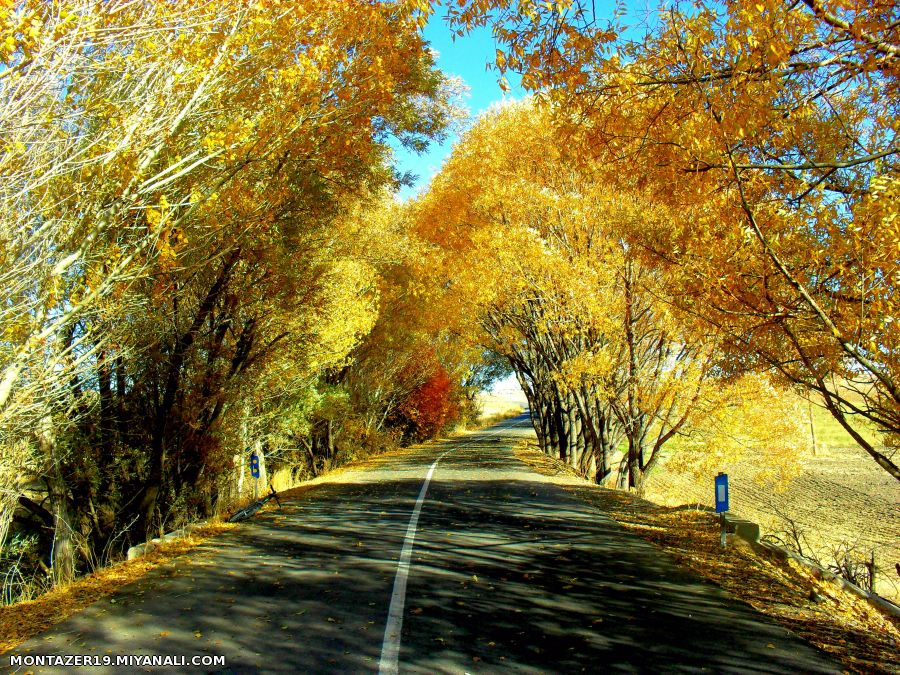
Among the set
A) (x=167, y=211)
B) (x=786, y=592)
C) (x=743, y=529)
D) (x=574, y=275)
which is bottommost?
(x=786, y=592)

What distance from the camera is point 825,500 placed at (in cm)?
3491

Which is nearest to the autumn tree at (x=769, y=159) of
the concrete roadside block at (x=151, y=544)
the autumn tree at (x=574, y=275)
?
the autumn tree at (x=574, y=275)

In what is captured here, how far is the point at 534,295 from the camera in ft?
67.6

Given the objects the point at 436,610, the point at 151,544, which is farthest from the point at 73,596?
the point at 436,610

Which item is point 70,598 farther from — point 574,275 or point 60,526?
point 574,275

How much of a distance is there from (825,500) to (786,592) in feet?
108

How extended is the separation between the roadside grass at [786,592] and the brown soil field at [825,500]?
11945 millimetres

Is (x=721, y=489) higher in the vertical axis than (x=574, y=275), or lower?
lower

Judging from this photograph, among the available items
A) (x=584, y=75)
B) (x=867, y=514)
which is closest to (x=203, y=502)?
(x=584, y=75)

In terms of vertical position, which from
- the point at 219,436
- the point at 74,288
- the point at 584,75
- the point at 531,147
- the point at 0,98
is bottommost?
the point at 219,436

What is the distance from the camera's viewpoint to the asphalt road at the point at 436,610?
16.6 ft

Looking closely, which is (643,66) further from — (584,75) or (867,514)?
(867,514)

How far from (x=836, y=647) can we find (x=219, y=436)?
12.4m

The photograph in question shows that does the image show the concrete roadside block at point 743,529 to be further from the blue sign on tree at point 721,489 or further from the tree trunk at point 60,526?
the tree trunk at point 60,526
